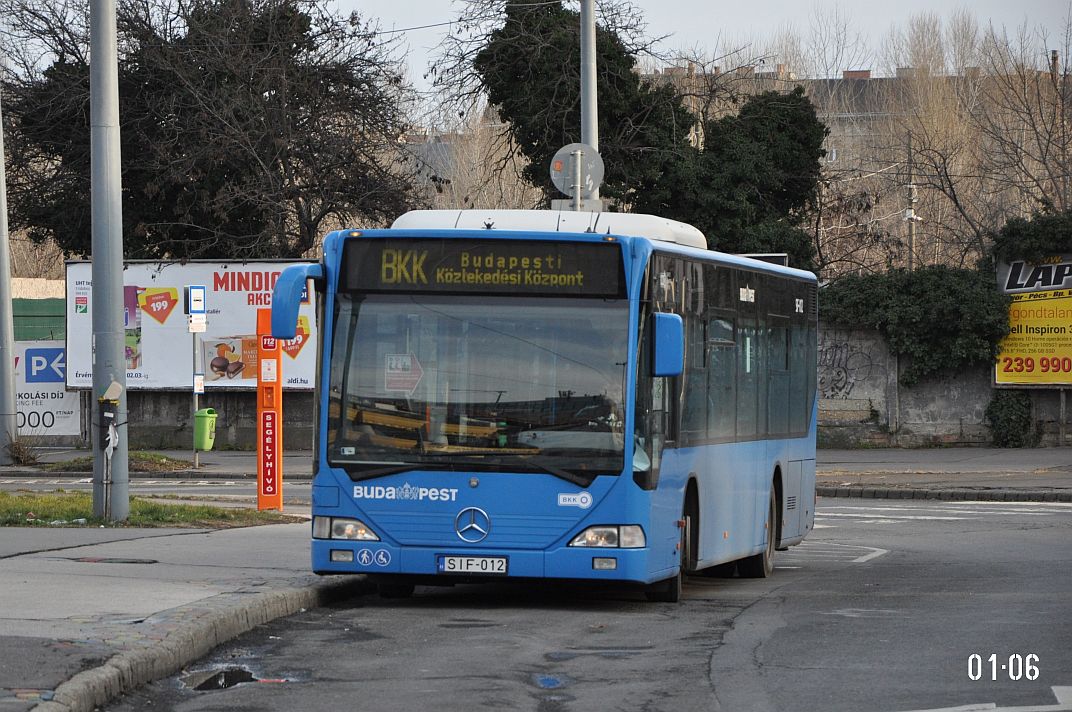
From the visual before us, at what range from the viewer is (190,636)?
9.27 m

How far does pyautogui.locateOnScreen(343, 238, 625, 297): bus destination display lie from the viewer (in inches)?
462

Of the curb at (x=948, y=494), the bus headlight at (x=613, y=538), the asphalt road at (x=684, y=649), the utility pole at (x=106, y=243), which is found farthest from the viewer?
the curb at (x=948, y=494)

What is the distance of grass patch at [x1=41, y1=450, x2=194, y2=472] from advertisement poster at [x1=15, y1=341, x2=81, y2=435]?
212 inches

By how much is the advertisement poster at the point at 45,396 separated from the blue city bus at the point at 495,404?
2580cm

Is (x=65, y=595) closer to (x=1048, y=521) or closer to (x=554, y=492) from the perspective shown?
(x=554, y=492)

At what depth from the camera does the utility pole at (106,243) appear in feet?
52.1

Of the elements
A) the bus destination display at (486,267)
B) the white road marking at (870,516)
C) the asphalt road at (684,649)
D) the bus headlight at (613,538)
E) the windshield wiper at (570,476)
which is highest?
the bus destination display at (486,267)

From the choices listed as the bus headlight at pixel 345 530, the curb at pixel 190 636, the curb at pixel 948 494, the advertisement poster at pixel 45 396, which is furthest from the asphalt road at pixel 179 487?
the bus headlight at pixel 345 530

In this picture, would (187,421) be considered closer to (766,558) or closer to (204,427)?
(204,427)

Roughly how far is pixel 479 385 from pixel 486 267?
0.87m

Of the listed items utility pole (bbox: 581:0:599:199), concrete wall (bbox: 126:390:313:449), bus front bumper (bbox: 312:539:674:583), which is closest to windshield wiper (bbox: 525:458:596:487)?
bus front bumper (bbox: 312:539:674:583)
